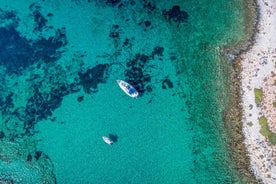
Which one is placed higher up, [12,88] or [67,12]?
[67,12]

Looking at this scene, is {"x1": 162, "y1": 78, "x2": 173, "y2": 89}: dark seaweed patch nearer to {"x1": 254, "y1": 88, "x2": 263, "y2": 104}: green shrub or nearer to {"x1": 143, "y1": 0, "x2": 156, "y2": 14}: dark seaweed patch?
{"x1": 143, "y1": 0, "x2": 156, "y2": 14}: dark seaweed patch

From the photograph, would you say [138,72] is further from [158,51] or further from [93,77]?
[93,77]

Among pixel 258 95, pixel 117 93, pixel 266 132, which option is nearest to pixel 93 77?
pixel 117 93

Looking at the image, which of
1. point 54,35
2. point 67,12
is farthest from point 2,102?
point 67,12

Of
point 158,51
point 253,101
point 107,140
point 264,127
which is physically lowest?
point 264,127

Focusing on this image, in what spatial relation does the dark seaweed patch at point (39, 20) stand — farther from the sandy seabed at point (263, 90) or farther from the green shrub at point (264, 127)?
the green shrub at point (264, 127)

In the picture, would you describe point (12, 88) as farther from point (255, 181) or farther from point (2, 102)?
point (255, 181)
